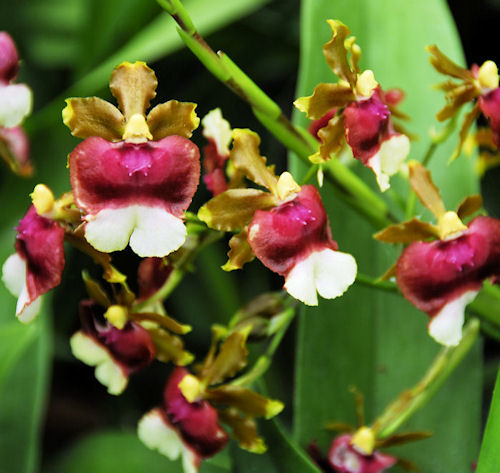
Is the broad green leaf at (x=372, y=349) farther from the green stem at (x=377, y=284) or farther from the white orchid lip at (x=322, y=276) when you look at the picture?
the white orchid lip at (x=322, y=276)

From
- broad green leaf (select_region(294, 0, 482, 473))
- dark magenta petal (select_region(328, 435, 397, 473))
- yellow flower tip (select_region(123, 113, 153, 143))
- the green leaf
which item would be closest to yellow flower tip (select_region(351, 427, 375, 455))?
dark magenta petal (select_region(328, 435, 397, 473))

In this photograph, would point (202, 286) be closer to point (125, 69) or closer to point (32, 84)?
A: point (32, 84)

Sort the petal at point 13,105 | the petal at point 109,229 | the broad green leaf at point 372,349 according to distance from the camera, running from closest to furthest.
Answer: the petal at point 109,229
the petal at point 13,105
the broad green leaf at point 372,349

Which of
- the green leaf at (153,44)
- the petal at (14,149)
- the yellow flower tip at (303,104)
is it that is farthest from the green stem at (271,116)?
the green leaf at (153,44)

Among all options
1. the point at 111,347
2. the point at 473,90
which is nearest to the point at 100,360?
the point at 111,347

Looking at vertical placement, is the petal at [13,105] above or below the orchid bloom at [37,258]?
above

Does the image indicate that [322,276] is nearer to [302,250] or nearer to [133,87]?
[302,250]
